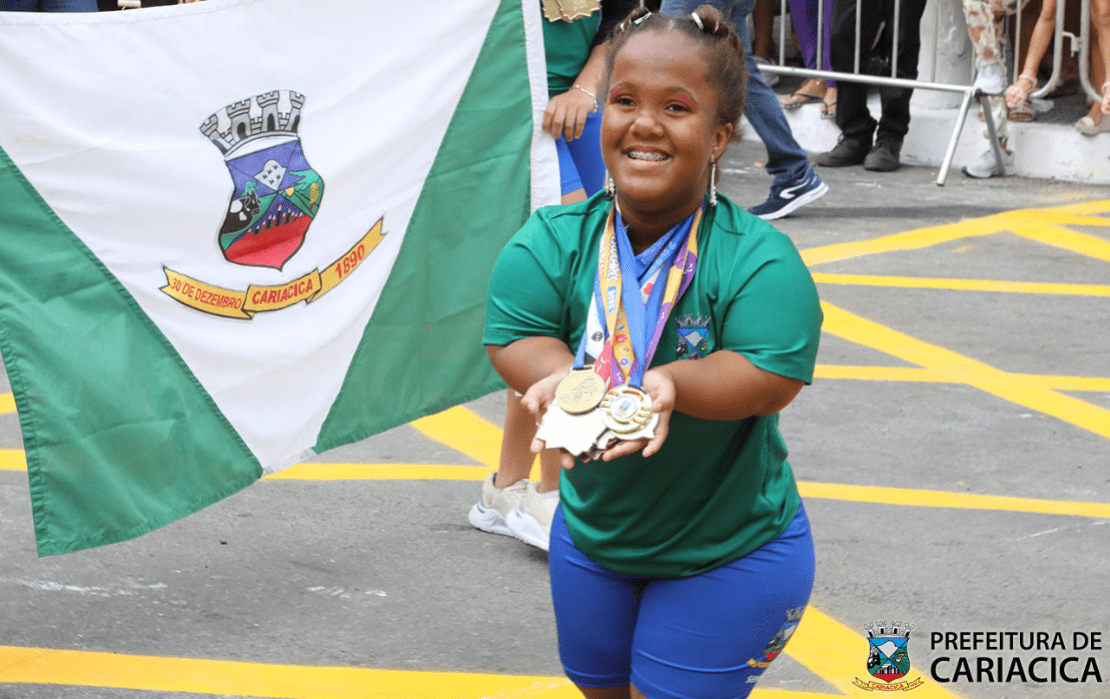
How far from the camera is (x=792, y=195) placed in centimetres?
812

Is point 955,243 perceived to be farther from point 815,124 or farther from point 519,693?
point 519,693

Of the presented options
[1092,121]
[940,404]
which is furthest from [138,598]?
[1092,121]

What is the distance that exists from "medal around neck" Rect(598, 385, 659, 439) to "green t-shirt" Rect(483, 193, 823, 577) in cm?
24

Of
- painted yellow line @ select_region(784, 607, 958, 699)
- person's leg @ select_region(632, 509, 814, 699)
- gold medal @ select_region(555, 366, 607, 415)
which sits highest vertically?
gold medal @ select_region(555, 366, 607, 415)

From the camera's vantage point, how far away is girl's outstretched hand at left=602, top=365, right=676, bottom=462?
6.06 ft

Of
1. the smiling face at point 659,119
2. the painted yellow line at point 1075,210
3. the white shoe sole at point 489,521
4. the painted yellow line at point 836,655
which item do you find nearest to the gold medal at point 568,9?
the white shoe sole at point 489,521

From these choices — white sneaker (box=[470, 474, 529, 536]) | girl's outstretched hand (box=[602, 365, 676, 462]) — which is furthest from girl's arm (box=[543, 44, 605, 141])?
Answer: girl's outstretched hand (box=[602, 365, 676, 462])

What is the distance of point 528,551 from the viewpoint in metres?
4.01

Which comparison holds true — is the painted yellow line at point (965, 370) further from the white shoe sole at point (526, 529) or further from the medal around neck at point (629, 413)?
the medal around neck at point (629, 413)

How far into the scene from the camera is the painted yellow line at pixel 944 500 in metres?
4.21

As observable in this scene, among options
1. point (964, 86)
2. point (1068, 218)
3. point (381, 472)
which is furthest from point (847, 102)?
point (381, 472)

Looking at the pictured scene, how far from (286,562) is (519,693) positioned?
40.2 inches

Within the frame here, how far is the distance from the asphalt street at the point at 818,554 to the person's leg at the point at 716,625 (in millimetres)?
1043

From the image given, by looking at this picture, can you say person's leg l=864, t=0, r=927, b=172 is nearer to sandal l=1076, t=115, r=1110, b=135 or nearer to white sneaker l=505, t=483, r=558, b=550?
sandal l=1076, t=115, r=1110, b=135
